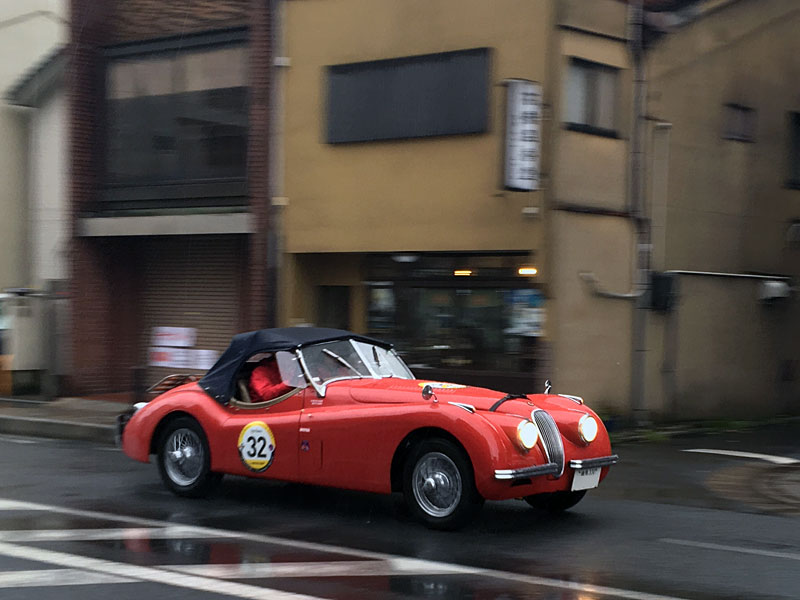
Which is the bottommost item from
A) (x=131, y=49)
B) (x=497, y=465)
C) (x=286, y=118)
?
(x=497, y=465)

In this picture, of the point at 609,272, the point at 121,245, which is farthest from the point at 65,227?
the point at 609,272

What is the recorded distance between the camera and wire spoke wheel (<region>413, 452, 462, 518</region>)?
8.20 m

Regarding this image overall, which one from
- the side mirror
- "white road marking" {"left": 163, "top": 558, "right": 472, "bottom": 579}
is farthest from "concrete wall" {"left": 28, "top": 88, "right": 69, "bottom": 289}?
"white road marking" {"left": 163, "top": 558, "right": 472, "bottom": 579}

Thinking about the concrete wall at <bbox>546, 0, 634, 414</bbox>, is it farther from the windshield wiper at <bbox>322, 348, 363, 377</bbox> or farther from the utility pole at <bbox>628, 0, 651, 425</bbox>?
the windshield wiper at <bbox>322, 348, 363, 377</bbox>

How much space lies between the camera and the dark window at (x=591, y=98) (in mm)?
15195

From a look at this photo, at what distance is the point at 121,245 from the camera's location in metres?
20.1

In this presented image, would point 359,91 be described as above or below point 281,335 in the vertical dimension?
above

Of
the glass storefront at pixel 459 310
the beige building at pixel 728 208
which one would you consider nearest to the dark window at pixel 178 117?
the glass storefront at pixel 459 310

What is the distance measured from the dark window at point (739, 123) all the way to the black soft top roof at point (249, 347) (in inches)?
409

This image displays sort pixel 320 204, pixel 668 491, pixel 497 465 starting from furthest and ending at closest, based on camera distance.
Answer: pixel 320 204 → pixel 668 491 → pixel 497 465

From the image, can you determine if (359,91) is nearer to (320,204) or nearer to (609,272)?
(320,204)

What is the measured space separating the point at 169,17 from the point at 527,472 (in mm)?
13280

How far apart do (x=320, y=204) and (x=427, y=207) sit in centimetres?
192

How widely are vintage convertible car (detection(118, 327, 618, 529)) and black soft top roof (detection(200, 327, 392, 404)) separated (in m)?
0.01
